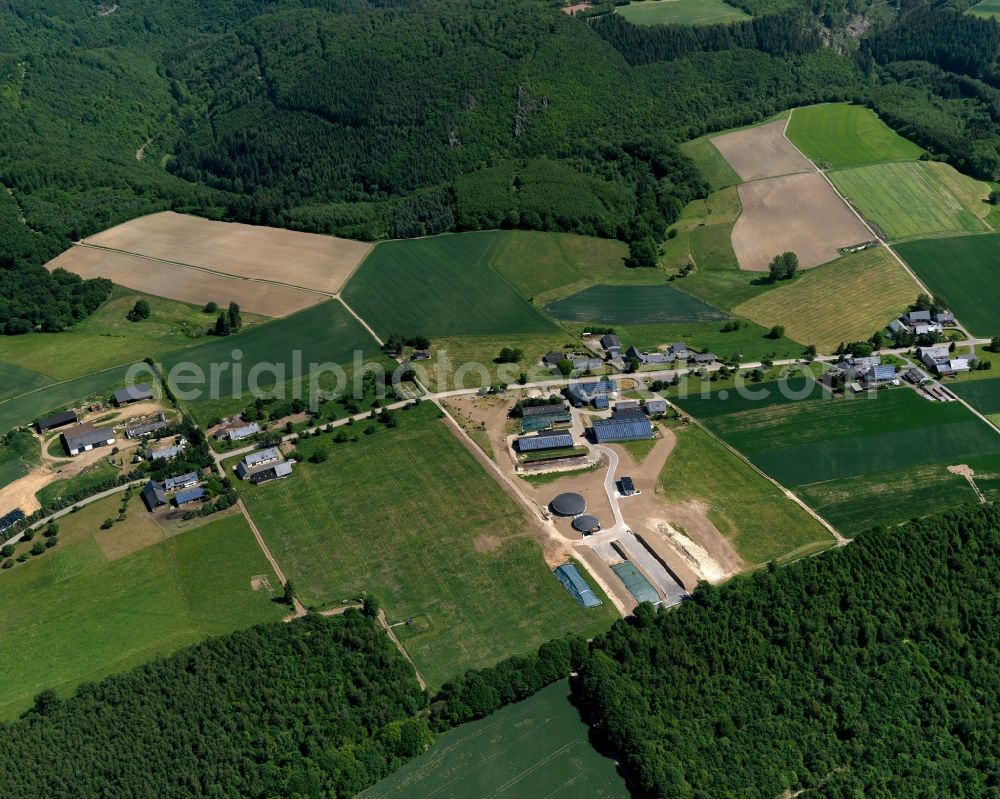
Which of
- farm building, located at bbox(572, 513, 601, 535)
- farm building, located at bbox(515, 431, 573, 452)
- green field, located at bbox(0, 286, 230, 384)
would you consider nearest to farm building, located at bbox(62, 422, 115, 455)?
green field, located at bbox(0, 286, 230, 384)

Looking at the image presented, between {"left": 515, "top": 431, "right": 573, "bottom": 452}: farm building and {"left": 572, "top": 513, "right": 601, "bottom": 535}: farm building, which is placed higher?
{"left": 515, "top": 431, "right": 573, "bottom": 452}: farm building

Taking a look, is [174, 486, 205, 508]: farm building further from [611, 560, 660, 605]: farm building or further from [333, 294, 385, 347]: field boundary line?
[611, 560, 660, 605]: farm building

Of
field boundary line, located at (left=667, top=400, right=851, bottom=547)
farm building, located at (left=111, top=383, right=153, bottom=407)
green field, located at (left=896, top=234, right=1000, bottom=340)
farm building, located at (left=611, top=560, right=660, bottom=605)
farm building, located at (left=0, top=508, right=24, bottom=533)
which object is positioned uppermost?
farm building, located at (left=0, top=508, right=24, bottom=533)

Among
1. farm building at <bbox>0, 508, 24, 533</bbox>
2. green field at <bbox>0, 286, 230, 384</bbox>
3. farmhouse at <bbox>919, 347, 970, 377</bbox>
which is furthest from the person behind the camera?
green field at <bbox>0, 286, 230, 384</bbox>

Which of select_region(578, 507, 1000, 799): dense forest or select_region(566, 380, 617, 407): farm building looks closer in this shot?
select_region(578, 507, 1000, 799): dense forest

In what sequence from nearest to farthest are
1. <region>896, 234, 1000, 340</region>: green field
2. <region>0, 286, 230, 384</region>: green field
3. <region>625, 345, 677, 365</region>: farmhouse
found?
<region>625, 345, 677, 365</region>: farmhouse → <region>0, 286, 230, 384</region>: green field → <region>896, 234, 1000, 340</region>: green field

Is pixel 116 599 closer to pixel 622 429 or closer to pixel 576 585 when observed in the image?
pixel 576 585

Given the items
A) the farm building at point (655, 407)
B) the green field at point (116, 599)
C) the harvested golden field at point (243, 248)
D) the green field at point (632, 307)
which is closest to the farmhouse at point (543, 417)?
the farm building at point (655, 407)

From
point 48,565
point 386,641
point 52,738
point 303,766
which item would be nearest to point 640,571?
point 386,641
